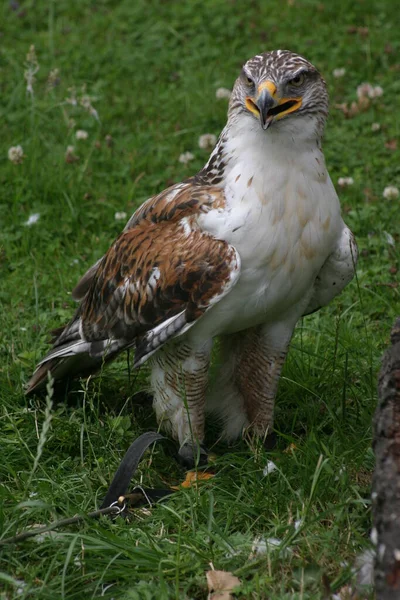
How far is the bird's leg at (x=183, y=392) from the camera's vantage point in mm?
4391

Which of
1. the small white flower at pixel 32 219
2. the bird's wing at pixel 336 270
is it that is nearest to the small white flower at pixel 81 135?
the small white flower at pixel 32 219

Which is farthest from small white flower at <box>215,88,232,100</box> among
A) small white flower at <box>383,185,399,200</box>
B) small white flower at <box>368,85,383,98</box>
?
small white flower at <box>383,185,399,200</box>

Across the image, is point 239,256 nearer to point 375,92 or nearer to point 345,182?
point 345,182

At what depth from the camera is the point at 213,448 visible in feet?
16.3

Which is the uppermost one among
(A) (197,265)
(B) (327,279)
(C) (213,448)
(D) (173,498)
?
(A) (197,265)

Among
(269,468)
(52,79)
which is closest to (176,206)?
(269,468)

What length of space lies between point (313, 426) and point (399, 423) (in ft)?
4.50

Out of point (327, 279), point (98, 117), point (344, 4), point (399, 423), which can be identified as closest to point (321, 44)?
point (344, 4)

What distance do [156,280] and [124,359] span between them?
1325 millimetres

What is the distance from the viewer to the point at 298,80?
3.97 meters

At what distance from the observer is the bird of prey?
4012mm

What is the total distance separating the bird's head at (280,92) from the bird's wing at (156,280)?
0.40 m

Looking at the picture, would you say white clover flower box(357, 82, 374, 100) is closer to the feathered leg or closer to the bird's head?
the feathered leg

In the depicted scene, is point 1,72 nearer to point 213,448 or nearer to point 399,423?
point 213,448
